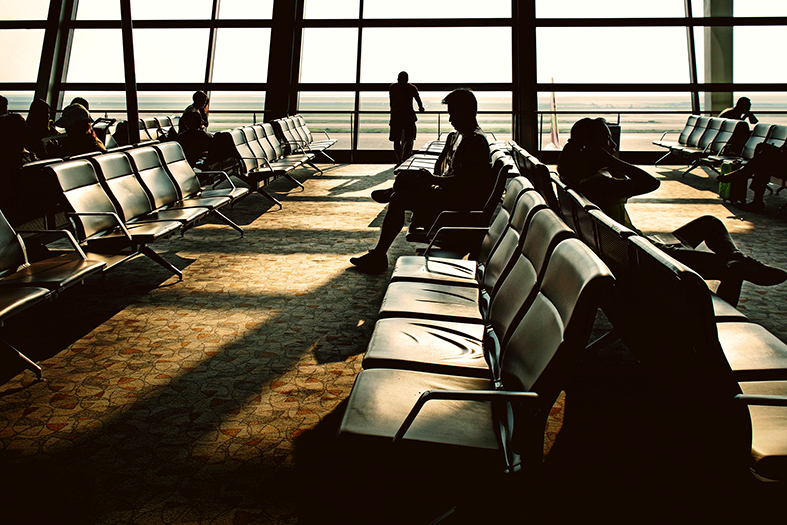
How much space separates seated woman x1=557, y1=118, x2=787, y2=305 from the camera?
2963mm

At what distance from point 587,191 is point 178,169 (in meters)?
3.77

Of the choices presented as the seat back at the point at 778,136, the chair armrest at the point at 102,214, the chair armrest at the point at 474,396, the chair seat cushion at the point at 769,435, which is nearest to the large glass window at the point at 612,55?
the seat back at the point at 778,136

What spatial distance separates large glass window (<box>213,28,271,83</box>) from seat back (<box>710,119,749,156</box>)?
26.1ft

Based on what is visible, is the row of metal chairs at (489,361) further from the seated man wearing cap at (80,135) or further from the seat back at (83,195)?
the seated man wearing cap at (80,135)

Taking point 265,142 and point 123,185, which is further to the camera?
point 265,142

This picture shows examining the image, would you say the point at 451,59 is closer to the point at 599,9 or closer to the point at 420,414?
the point at 599,9

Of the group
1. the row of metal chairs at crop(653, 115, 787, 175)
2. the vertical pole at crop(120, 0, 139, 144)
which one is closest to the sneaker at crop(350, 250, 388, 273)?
the vertical pole at crop(120, 0, 139, 144)

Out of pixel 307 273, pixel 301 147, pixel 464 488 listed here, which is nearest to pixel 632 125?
pixel 301 147

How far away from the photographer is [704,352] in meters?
1.53

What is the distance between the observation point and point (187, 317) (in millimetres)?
3633

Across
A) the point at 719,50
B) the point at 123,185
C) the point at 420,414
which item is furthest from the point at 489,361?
the point at 719,50

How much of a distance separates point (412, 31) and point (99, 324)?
8.90 meters

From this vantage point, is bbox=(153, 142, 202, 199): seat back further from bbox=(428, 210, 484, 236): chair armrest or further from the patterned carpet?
bbox=(428, 210, 484, 236): chair armrest

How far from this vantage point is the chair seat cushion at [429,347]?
2012mm
